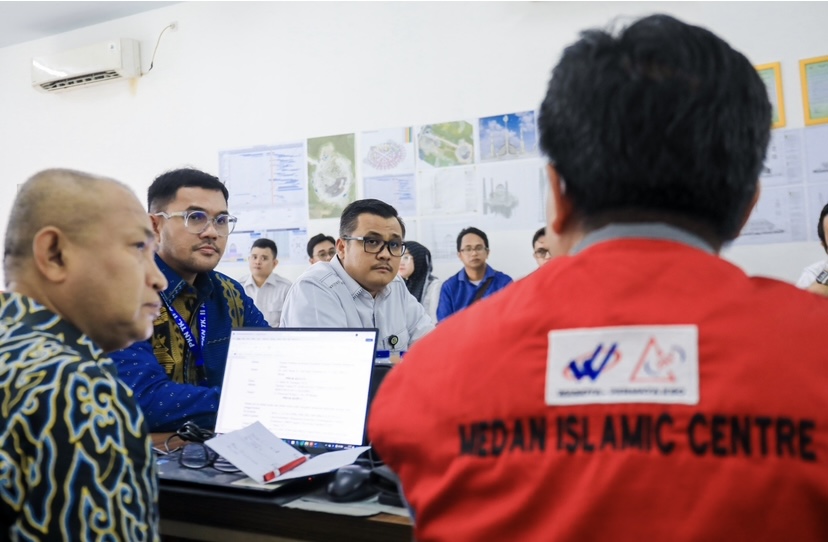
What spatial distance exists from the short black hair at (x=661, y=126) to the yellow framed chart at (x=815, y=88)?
351 centimetres

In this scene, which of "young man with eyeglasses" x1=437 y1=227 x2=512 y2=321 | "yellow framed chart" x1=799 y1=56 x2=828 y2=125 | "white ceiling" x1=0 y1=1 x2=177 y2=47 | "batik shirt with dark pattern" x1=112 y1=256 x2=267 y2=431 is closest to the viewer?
"batik shirt with dark pattern" x1=112 y1=256 x2=267 y2=431

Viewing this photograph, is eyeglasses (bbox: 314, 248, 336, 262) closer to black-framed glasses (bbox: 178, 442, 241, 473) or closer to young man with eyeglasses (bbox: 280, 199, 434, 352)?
young man with eyeglasses (bbox: 280, 199, 434, 352)

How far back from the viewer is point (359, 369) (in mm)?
1543

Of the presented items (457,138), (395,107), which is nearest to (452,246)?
(457,138)

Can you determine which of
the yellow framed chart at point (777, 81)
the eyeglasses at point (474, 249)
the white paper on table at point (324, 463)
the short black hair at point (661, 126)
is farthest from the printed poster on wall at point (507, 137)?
the short black hair at point (661, 126)

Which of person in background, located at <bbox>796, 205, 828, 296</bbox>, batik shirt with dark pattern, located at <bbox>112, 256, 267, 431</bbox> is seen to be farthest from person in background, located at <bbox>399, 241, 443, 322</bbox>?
batik shirt with dark pattern, located at <bbox>112, 256, 267, 431</bbox>

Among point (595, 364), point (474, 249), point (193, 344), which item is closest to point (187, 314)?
point (193, 344)

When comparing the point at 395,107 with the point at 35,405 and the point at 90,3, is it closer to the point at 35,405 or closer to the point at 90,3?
the point at 90,3

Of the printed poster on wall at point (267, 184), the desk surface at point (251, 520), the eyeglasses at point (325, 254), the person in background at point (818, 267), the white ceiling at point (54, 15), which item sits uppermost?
the white ceiling at point (54, 15)

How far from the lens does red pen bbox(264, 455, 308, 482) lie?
4.15 feet

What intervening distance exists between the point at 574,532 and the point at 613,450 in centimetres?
7

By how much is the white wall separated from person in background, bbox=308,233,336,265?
15cm

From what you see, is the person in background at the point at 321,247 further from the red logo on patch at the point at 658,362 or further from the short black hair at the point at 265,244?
the red logo on patch at the point at 658,362

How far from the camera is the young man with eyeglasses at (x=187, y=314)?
175cm
